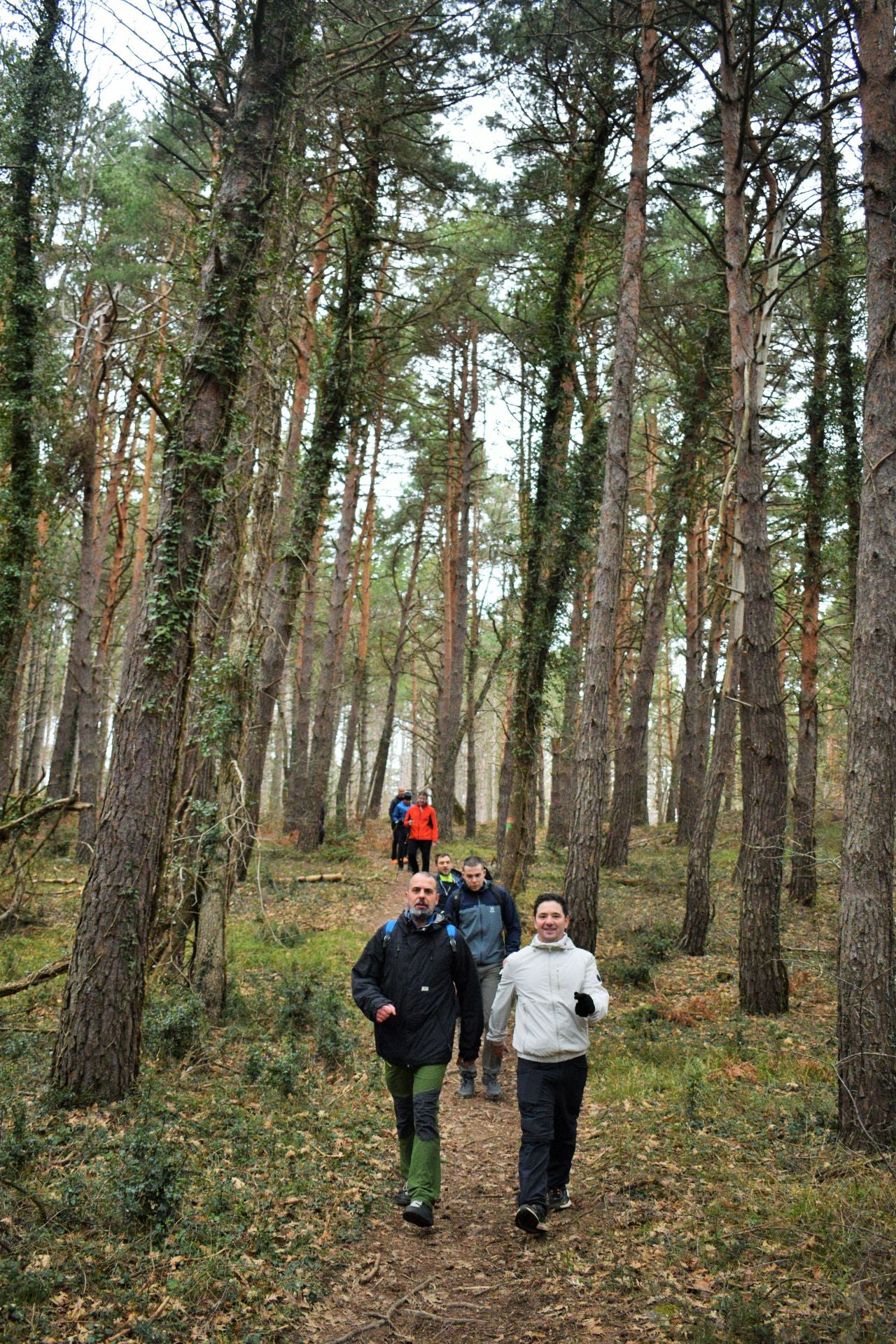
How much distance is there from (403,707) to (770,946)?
4296 centimetres

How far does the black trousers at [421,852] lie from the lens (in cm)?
1745

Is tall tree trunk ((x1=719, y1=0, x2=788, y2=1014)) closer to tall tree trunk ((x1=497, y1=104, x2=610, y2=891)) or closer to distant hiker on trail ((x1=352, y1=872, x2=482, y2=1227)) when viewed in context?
distant hiker on trail ((x1=352, y1=872, x2=482, y2=1227))

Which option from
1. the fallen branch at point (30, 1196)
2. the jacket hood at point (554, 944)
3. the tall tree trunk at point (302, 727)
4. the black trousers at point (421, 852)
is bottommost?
the fallen branch at point (30, 1196)

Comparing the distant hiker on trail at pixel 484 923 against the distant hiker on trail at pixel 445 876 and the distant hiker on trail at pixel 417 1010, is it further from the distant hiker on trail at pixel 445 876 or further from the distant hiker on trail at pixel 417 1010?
the distant hiker on trail at pixel 417 1010

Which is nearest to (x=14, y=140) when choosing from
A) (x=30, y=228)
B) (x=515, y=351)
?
(x=30, y=228)

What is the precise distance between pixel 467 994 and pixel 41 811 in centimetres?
294

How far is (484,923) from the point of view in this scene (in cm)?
803

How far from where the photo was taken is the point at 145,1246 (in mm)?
4328

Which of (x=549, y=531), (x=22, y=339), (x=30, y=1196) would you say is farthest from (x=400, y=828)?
(x=30, y=1196)

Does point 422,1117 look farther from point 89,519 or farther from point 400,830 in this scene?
point 89,519

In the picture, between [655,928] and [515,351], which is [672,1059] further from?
[515,351]

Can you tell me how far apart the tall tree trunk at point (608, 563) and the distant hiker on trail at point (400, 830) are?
8.12 metres

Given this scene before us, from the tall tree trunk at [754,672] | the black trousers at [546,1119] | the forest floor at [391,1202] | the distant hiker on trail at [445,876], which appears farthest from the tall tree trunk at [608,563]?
the black trousers at [546,1119]

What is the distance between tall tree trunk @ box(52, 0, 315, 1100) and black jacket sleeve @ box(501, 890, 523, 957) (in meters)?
3.26
